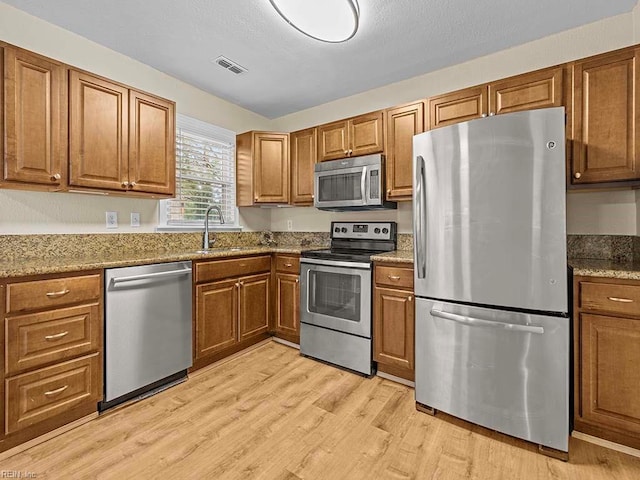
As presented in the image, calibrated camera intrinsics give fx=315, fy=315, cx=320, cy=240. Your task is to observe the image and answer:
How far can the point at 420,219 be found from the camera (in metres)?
2.05

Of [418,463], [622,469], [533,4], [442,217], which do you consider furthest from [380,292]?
[533,4]

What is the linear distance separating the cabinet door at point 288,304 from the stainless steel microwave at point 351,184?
812 millimetres

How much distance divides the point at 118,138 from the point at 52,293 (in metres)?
1.19

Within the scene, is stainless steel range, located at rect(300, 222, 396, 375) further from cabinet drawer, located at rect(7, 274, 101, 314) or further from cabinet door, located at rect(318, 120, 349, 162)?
cabinet drawer, located at rect(7, 274, 101, 314)

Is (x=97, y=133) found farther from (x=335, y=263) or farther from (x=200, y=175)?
(x=335, y=263)

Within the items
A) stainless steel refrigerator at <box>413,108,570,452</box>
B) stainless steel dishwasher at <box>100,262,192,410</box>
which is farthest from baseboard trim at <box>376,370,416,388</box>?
stainless steel dishwasher at <box>100,262,192,410</box>

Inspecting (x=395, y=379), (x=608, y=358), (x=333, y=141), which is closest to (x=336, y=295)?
(x=395, y=379)

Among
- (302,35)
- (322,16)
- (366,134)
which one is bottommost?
(366,134)

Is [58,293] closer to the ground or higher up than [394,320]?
higher up

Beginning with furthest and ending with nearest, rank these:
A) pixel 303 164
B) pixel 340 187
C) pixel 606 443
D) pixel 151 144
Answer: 1. pixel 303 164
2. pixel 340 187
3. pixel 151 144
4. pixel 606 443

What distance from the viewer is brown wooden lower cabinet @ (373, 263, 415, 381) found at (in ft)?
7.68

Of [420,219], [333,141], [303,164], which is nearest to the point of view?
[420,219]

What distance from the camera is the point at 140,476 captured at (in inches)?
59.2

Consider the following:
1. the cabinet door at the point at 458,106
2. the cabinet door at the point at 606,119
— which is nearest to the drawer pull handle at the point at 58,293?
the cabinet door at the point at 458,106
